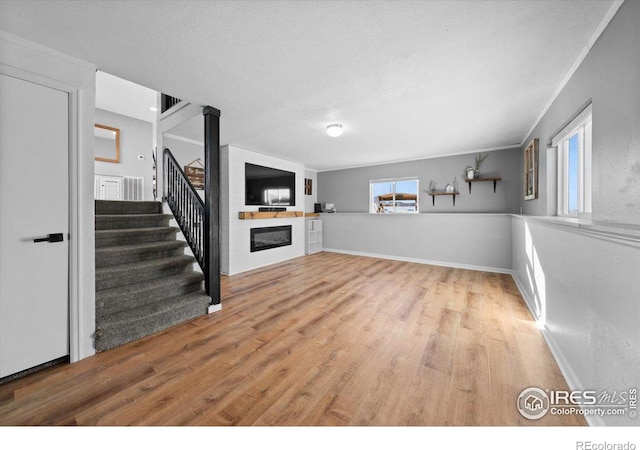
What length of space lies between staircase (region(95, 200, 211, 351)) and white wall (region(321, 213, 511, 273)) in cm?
436

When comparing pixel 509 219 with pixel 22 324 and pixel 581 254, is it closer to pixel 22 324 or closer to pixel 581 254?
pixel 581 254

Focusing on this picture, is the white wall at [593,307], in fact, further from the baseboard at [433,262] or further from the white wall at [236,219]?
the white wall at [236,219]

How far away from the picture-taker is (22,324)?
172 cm

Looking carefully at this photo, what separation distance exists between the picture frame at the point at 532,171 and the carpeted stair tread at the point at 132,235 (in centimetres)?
517

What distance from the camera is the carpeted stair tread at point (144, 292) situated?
2258mm

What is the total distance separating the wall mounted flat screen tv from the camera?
16.4 ft

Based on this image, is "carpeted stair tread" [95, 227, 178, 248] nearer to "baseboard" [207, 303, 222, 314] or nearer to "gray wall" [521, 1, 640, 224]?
"baseboard" [207, 303, 222, 314]

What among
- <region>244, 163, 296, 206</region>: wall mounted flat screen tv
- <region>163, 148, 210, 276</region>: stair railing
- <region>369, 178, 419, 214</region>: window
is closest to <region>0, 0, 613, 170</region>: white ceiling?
<region>163, 148, 210, 276</region>: stair railing

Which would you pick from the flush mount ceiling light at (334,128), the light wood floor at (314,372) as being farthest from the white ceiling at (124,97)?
the light wood floor at (314,372)

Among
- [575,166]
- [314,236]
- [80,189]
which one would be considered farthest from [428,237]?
[80,189]

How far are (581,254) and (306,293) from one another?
9.29ft

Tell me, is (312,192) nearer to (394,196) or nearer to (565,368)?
(394,196)

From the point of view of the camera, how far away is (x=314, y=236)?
6891 mm

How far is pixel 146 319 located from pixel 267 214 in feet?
10.3
